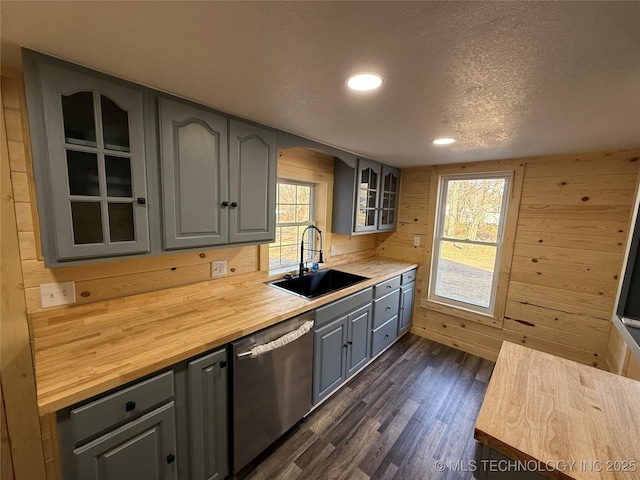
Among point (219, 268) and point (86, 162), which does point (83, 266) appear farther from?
point (219, 268)

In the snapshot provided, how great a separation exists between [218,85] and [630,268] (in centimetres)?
237

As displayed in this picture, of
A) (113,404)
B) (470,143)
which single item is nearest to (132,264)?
(113,404)

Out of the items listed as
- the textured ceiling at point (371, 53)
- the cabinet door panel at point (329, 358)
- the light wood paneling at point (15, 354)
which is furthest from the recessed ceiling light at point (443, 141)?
the light wood paneling at point (15, 354)

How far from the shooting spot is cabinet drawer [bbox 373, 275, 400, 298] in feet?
8.39

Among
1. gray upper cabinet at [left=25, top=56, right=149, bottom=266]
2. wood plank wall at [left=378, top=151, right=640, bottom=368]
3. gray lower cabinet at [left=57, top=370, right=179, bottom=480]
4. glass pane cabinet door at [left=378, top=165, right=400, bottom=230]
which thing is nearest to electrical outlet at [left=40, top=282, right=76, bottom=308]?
gray upper cabinet at [left=25, top=56, right=149, bottom=266]

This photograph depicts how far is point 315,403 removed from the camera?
2004 mm

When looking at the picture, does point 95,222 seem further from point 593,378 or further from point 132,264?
point 593,378

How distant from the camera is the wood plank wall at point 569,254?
2.19m

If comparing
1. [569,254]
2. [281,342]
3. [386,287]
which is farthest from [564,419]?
[569,254]

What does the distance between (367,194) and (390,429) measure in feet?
7.13

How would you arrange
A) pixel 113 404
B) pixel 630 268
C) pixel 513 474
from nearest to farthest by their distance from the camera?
pixel 513 474, pixel 113 404, pixel 630 268

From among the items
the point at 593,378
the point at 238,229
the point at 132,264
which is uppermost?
the point at 238,229

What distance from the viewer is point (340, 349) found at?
2.18 meters

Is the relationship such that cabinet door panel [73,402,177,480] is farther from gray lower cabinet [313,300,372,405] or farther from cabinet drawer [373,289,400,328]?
cabinet drawer [373,289,400,328]
